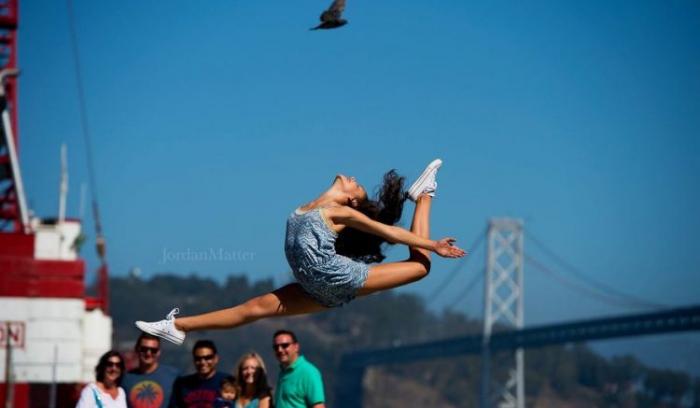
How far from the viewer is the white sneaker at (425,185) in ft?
32.0

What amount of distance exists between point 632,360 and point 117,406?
→ 239ft

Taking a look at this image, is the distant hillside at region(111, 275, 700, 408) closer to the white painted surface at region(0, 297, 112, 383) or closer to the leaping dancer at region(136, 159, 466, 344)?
the white painted surface at region(0, 297, 112, 383)

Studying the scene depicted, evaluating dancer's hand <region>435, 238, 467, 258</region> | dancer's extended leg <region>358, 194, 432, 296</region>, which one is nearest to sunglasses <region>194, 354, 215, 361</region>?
dancer's extended leg <region>358, 194, 432, 296</region>

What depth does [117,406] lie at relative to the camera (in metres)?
9.87

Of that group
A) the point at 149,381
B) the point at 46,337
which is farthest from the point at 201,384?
the point at 46,337

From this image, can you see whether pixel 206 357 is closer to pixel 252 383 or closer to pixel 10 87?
pixel 252 383

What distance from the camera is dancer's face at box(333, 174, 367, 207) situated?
938cm

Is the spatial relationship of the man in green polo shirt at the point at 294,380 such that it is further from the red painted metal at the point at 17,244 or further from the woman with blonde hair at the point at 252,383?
the red painted metal at the point at 17,244

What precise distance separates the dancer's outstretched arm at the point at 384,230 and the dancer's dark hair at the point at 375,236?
1.57 ft

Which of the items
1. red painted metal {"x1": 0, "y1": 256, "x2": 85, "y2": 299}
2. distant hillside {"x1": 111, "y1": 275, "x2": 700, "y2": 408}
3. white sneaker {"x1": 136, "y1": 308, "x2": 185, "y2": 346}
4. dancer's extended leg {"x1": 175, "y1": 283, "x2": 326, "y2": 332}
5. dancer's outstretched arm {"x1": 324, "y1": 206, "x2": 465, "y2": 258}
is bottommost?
white sneaker {"x1": 136, "y1": 308, "x2": 185, "y2": 346}

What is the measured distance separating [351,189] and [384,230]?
1.60 ft

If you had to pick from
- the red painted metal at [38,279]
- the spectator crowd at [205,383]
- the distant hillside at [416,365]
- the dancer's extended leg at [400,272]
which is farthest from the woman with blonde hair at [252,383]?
the distant hillside at [416,365]

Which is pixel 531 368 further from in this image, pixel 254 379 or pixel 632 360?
pixel 254 379

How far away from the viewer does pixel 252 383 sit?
34.0 feet
